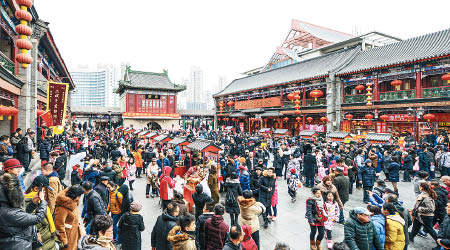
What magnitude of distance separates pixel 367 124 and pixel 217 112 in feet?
74.3

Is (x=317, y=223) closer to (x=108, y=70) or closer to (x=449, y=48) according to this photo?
(x=449, y=48)

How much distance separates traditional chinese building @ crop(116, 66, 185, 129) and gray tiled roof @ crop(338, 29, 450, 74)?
24.4 meters

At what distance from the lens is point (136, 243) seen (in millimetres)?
4156

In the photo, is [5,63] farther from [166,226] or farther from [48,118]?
[166,226]

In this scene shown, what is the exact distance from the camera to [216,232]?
385 cm

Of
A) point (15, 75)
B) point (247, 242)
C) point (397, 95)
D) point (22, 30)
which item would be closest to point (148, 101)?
point (15, 75)

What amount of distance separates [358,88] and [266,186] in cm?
1815

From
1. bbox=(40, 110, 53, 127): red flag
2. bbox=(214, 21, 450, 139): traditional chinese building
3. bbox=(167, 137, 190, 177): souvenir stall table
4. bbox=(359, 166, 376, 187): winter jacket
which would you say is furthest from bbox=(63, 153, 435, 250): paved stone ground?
bbox=(214, 21, 450, 139): traditional chinese building

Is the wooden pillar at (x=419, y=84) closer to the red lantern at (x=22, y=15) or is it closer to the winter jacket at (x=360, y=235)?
the winter jacket at (x=360, y=235)

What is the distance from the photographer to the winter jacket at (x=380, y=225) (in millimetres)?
3769

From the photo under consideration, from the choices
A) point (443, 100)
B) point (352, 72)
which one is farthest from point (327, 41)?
point (443, 100)

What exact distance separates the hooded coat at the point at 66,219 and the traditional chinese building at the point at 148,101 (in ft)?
104

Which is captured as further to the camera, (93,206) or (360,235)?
(93,206)

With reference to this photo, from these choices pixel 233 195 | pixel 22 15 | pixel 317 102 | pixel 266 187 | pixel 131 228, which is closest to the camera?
pixel 131 228
